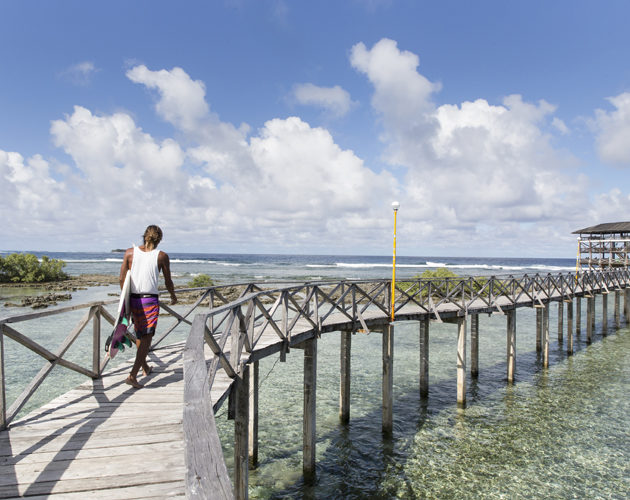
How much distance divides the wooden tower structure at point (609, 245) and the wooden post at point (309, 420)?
128 ft

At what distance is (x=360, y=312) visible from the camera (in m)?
11.6

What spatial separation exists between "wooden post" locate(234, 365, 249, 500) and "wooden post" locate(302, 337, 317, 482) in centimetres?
253

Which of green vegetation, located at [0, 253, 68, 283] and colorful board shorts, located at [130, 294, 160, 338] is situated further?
green vegetation, located at [0, 253, 68, 283]

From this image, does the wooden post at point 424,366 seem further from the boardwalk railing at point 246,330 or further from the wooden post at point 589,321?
the wooden post at point 589,321

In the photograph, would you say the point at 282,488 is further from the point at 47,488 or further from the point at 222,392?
the point at 47,488

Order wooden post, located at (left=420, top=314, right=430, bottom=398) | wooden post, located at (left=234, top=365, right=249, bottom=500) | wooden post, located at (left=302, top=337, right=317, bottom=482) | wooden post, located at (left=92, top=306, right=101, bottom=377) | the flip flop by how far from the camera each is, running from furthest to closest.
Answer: wooden post, located at (left=420, top=314, right=430, bottom=398) < wooden post, located at (left=302, top=337, right=317, bottom=482) < wooden post, located at (left=234, top=365, right=249, bottom=500) < wooden post, located at (left=92, top=306, right=101, bottom=377) < the flip flop

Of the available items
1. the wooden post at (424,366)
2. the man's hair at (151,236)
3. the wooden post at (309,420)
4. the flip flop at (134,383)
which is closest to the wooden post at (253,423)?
the wooden post at (309,420)

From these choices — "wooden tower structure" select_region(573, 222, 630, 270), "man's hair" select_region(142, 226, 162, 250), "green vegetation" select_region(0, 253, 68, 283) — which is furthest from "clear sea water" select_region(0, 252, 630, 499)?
"green vegetation" select_region(0, 253, 68, 283)

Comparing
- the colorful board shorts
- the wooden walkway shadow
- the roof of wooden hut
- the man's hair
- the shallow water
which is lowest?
the shallow water

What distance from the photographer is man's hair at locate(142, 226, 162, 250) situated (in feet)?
18.4

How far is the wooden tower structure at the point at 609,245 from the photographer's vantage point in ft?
131

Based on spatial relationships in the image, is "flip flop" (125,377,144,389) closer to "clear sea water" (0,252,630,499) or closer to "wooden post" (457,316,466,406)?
"clear sea water" (0,252,630,499)

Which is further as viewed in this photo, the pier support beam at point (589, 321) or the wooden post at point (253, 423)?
the pier support beam at point (589, 321)

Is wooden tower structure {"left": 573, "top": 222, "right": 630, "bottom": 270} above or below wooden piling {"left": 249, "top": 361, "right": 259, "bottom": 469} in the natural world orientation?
above
